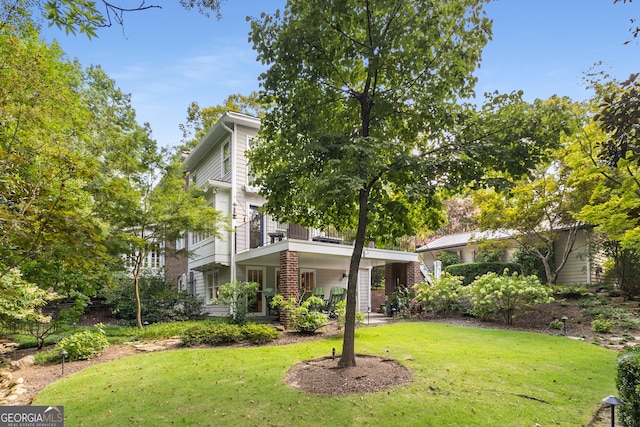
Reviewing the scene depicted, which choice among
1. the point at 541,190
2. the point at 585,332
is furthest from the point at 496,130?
the point at 541,190

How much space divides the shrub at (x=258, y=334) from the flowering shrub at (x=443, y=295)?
6149 millimetres

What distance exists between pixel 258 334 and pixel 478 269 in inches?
548

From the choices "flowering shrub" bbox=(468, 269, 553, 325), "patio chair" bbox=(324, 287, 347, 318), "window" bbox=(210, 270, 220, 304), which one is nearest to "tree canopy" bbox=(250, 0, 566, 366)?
"flowering shrub" bbox=(468, 269, 553, 325)

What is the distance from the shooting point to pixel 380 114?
6.46m

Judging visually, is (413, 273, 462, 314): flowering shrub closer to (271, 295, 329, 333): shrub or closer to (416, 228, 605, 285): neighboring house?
(271, 295, 329, 333): shrub

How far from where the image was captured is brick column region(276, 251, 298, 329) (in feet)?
37.1

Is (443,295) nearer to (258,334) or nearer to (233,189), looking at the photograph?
(258,334)

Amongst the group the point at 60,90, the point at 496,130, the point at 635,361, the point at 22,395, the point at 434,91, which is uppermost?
the point at 60,90

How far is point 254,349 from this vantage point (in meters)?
8.49

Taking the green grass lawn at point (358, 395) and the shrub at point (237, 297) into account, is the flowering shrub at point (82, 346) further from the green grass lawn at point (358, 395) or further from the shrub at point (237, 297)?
the shrub at point (237, 297)

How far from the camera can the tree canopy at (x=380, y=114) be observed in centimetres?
556

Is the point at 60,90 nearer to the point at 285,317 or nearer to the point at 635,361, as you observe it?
the point at 285,317

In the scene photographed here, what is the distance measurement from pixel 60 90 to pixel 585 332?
13.5m

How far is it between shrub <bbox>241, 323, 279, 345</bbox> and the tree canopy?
12.5ft
